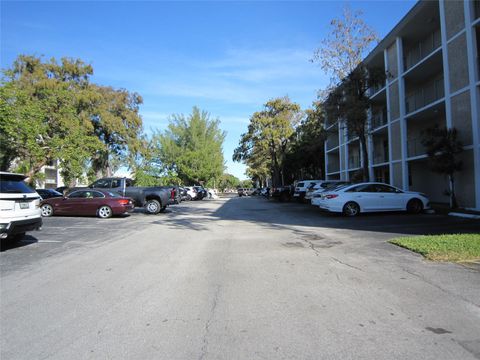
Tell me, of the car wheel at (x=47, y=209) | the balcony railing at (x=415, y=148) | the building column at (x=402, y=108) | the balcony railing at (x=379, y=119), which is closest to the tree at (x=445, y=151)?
the balcony railing at (x=415, y=148)

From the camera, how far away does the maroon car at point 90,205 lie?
720 inches

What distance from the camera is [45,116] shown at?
2838cm

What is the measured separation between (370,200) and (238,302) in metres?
13.1

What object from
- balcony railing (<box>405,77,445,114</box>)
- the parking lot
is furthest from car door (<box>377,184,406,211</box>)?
balcony railing (<box>405,77,445,114</box>)

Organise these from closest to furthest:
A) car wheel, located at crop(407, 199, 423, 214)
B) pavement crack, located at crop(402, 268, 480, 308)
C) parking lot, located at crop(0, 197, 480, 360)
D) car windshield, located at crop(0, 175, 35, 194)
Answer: parking lot, located at crop(0, 197, 480, 360) → pavement crack, located at crop(402, 268, 480, 308) → car windshield, located at crop(0, 175, 35, 194) → car wheel, located at crop(407, 199, 423, 214)

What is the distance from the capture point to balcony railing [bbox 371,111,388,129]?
2946cm

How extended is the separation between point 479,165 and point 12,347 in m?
19.1

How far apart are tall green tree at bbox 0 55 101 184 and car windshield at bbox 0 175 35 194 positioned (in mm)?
14497

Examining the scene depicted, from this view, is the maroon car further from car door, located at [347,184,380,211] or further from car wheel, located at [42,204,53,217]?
car door, located at [347,184,380,211]

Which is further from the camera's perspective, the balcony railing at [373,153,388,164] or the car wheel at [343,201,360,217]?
the balcony railing at [373,153,388,164]

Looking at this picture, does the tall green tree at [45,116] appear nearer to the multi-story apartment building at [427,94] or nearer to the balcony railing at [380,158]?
the multi-story apartment building at [427,94]

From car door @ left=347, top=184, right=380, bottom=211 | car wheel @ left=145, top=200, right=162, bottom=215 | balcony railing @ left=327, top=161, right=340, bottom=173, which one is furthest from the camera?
balcony railing @ left=327, top=161, right=340, bottom=173

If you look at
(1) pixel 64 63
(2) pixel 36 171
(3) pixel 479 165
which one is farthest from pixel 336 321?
(1) pixel 64 63

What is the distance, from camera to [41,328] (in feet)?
14.7
